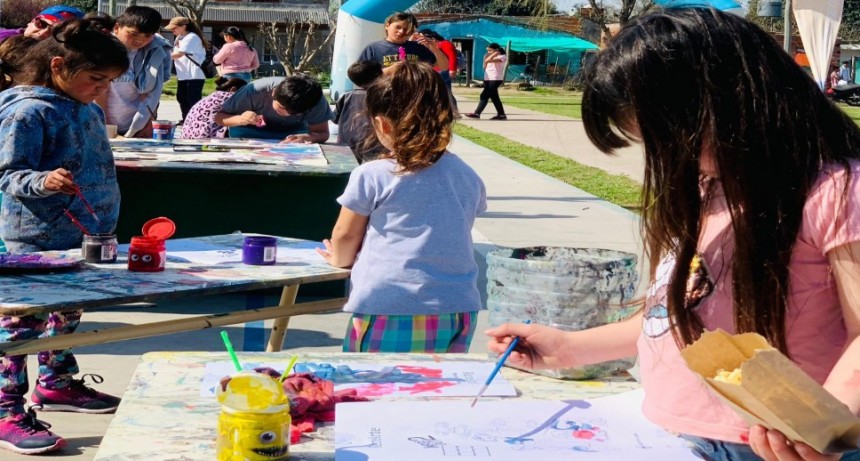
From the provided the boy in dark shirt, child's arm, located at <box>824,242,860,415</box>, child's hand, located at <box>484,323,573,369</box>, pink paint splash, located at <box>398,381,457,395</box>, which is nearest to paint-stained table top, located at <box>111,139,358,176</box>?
the boy in dark shirt

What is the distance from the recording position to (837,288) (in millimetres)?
1616

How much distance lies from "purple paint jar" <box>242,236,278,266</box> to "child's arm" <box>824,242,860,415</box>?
8.47 ft

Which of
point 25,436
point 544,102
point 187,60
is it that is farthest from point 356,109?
point 544,102

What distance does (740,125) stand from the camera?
162cm

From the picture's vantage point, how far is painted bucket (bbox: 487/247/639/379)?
251 centimetres

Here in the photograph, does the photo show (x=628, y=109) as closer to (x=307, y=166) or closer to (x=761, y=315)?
(x=761, y=315)

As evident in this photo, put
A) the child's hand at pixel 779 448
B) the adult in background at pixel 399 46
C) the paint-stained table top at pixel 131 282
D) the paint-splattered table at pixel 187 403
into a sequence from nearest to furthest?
the child's hand at pixel 779 448
the paint-splattered table at pixel 187 403
the paint-stained table top at pixel 131 282
the adult in background at pixel 399 46

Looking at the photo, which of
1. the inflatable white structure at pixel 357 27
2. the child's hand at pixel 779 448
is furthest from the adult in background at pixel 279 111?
the child's hand at pixel 779 448

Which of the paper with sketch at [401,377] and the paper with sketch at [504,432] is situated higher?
the paper with sketch at [504,432]

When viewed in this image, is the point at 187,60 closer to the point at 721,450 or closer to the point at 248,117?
the point at 248,117

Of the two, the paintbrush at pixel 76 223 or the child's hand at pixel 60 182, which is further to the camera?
the paintbrush at pixel 76 223

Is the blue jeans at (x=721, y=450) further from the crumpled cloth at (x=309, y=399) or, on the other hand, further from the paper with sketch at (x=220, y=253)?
the paper with sketch at (x=220, y=253)

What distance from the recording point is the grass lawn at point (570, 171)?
1237 cm

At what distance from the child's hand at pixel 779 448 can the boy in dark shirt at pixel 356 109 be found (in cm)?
579
